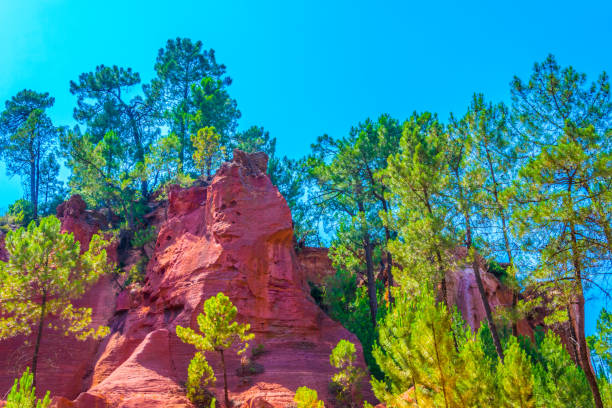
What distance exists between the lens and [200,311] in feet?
61.5

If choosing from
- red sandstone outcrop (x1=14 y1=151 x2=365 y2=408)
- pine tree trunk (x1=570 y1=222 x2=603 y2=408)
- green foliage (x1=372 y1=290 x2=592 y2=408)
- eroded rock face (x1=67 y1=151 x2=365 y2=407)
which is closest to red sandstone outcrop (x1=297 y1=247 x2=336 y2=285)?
eroded rock face (x1=67 y1=151 x2=365 y2=407)

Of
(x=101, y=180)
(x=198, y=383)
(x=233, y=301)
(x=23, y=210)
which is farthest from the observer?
(x=23, y=210)

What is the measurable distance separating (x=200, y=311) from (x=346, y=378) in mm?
6502

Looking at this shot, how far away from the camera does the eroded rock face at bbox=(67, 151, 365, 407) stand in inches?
645

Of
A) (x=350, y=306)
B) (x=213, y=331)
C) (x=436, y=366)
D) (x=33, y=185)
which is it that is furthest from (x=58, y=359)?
(x=33, y=185)


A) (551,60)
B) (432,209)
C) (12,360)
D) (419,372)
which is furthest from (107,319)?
(551,60)

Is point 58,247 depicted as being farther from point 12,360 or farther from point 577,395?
point 577,395

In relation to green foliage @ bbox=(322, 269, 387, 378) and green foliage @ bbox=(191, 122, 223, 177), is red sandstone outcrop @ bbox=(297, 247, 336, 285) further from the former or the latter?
green foliage @ bbox=(191, 122, 223, 177)

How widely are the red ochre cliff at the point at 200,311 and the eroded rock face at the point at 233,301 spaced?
0.05 metres

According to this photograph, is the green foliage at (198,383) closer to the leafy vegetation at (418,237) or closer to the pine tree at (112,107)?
the leafy vegetation at (418,237)

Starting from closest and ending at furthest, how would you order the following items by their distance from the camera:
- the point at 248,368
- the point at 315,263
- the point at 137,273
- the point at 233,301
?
the point at 248,368
the point at 233,301
the point at 137,273
the point at 315,263

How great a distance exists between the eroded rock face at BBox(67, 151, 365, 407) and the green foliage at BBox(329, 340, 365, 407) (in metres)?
0.71

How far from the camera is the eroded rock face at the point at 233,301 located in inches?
645

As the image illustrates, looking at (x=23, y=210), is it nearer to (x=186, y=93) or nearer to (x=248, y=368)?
(x=186, y=93)
